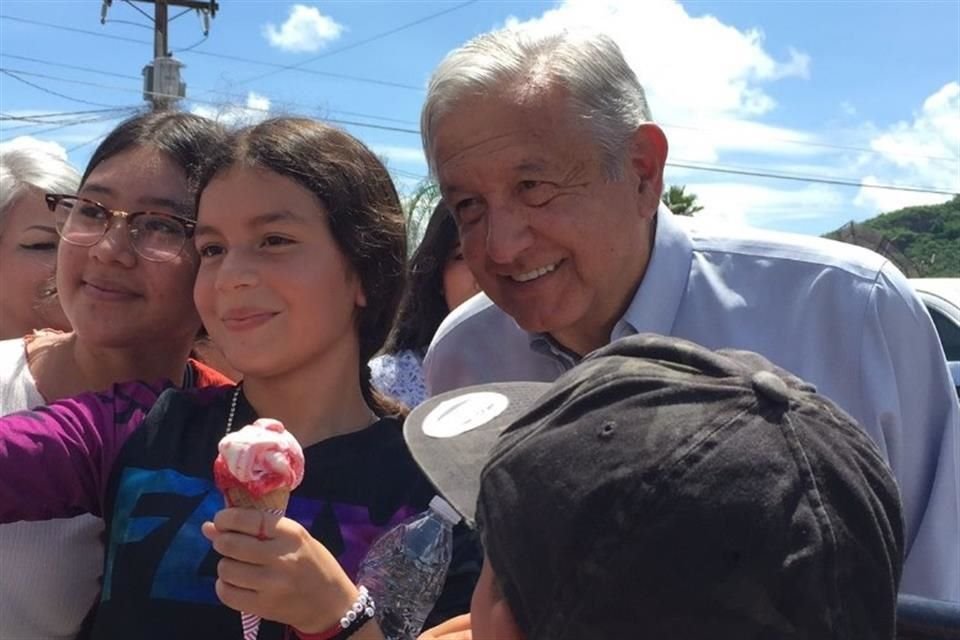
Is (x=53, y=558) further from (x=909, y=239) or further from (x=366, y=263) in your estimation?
(x=909, y=239)

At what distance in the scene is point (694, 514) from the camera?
110cm

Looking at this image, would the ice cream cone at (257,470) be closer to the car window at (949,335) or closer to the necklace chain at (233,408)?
the necklace chain at (233,408)

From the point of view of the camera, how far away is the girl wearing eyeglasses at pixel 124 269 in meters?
2.31

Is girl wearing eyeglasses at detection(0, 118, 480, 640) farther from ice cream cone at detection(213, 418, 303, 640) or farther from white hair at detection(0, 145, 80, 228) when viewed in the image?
white hair at detection(0, 145, 80, 228)

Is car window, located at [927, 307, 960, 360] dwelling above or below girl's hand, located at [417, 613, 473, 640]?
below

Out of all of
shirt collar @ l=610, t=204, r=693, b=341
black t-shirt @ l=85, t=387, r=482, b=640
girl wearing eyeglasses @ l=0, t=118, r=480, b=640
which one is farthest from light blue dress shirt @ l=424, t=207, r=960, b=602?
black t-shirt @ l=85, t=387, r=482, b=640

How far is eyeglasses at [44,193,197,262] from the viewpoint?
7.57 ft

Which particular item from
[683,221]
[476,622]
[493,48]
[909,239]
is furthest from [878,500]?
[909,239]

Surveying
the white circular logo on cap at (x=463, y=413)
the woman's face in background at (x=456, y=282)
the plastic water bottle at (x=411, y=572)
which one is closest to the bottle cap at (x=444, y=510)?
the plastic water bottle at (x=411, y=572)

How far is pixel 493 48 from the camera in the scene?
242cm

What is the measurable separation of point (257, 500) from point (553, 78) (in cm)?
124

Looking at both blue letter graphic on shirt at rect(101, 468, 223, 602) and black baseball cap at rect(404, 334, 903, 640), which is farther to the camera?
blue letter graphic on shirt at rect(101, 468, 223, 602)

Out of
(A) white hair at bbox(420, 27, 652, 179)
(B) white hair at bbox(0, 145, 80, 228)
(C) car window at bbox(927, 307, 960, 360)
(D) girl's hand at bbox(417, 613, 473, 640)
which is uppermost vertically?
(A) white hair at bbox(420, 27, 652, 179)

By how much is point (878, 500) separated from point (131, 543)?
1332mm
